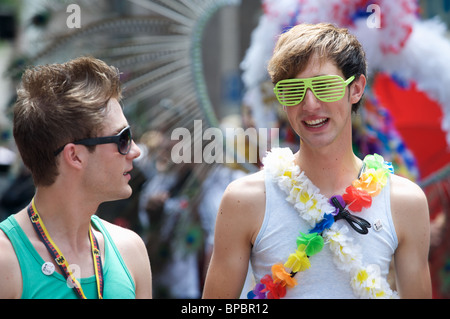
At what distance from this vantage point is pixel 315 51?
1938mm

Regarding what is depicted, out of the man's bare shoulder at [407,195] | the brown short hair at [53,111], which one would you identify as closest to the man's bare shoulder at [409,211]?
the man's bare shoulder at [407,195]

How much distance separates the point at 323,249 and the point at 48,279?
2.83 ft

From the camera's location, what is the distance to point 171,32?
3959 millimetres

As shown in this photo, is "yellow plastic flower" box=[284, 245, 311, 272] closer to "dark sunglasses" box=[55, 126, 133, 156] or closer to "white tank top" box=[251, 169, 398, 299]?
"white tank top" box=[251, 169, 398, 299]

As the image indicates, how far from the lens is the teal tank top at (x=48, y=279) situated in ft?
5.58

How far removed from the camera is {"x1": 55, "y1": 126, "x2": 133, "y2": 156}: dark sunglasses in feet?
6.01

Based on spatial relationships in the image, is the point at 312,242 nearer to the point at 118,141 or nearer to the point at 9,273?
the point at 118,141

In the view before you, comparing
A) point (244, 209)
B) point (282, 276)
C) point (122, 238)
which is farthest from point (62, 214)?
point (282, 276)

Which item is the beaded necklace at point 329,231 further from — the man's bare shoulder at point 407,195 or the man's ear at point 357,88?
the man's ear at point 357,88
